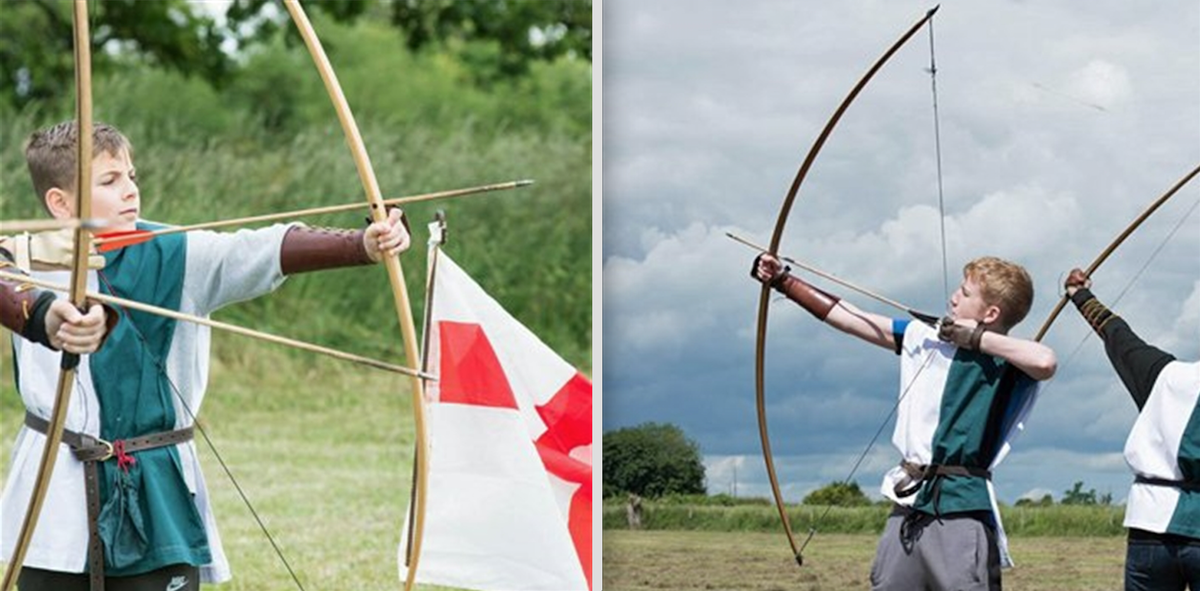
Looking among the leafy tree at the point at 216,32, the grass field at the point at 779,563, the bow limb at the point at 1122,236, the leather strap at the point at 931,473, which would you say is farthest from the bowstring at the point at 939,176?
the leafy tree at the point at 216,32

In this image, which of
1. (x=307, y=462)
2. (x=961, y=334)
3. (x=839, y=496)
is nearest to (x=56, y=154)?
(x=961, y=334)

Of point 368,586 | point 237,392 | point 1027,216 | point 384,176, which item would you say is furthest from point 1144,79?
point 384,176

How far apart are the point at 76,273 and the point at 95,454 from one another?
407mm

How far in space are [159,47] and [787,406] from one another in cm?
629

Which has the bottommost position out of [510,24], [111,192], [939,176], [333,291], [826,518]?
[826,518]

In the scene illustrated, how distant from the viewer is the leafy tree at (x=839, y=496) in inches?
167

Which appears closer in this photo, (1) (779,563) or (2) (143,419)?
(2) (143,419)

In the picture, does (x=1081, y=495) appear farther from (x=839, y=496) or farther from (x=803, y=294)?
(x=803, y=294)

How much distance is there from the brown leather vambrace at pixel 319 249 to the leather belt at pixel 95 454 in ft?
1.05

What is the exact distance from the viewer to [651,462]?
442cm

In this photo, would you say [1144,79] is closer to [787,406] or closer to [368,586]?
[787,406]

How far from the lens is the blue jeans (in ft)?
11.8

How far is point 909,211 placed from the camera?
4234mm

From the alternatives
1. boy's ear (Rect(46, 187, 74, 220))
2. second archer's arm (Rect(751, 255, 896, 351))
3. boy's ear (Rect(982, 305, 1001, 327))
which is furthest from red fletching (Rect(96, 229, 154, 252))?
boy's ear (Rect(982, 305, 1001, 327))
